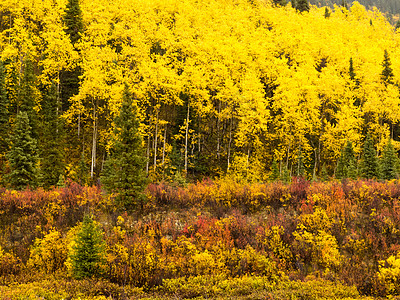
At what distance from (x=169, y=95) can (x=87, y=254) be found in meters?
18.8

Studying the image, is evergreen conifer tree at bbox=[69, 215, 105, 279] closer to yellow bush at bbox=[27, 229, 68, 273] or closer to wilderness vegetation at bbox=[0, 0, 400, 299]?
wilderness vegetation at bbox=[0, 0, 400, 299]

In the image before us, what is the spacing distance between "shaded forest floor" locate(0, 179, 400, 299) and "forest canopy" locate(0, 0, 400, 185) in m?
9.39

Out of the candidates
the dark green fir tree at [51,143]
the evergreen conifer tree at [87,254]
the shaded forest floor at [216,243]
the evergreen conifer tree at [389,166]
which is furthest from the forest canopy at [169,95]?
the evergreen conifer tree at [87,254]

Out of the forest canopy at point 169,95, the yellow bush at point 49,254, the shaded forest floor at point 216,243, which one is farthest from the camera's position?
the forest canopy at point 169,95

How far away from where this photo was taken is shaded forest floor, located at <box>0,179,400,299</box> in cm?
698

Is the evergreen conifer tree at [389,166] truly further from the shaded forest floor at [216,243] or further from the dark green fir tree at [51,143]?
the dark green fir tree at [51,143]

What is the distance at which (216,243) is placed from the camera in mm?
9258

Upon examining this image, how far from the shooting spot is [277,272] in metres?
8.04

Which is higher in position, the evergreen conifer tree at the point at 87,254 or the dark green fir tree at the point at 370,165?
the dark green fir tree at the point at 370,165

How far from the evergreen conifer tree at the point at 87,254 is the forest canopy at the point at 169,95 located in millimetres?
13501

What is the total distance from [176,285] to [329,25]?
64.8 metres

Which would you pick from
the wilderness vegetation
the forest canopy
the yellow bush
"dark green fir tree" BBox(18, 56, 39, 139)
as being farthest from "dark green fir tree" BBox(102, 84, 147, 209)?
"dark green fir tree" BBox(18, 56, 39, 139)

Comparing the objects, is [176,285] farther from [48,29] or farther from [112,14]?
[112,14]

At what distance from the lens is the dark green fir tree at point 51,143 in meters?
22.1
